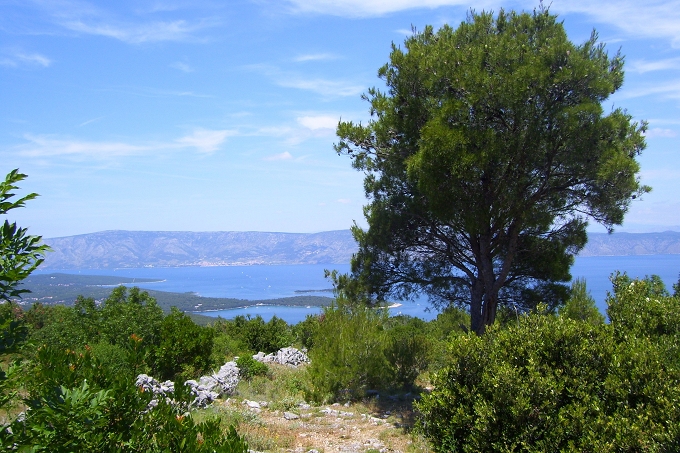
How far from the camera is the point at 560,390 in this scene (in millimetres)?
4531

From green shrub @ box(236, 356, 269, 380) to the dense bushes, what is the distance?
7.35 meters

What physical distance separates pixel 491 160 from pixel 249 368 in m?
7.46

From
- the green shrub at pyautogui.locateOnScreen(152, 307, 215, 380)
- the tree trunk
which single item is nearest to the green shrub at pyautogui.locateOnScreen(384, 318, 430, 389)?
the tree trunk

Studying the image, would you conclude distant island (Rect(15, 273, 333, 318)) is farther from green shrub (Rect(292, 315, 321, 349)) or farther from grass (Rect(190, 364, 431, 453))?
grass (Rect(190, 364, 431, 453))

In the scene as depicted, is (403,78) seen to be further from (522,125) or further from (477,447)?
(477,447)

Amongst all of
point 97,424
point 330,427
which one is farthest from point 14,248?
point 330,427

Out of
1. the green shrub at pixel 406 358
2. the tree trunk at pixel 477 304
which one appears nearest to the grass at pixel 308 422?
the green shrub at pixel 406 358

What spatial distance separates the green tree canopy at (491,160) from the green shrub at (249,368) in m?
3.40

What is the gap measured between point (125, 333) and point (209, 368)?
206 centimetres

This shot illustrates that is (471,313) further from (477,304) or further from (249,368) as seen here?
(249,368)

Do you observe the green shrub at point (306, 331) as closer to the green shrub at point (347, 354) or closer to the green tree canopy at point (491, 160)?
the green shrub at point (347, 354)

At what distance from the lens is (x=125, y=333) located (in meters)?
11.0

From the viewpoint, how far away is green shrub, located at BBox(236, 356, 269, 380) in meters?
12.0

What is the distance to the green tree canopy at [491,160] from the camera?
8578 mm
